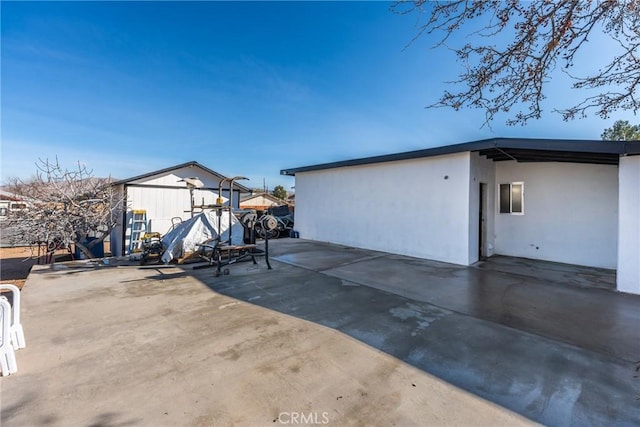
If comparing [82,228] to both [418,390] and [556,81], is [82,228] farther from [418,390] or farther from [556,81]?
[556,81]

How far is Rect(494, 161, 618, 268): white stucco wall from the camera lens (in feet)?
20.6

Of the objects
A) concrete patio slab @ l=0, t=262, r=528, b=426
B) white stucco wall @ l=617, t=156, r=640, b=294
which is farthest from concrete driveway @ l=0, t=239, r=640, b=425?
white stucco wall @ l=617, t=156, r=640, b=294

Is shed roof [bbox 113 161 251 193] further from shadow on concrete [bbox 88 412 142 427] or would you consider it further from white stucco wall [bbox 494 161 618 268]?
white stucco wall [bbox 494 161 618 268]

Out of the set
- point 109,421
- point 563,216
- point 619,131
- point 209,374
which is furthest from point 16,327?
point 619,131

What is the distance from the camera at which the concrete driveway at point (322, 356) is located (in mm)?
1804

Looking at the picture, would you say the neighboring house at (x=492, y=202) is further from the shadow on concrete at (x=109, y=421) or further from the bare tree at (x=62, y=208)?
the bare tree at (x=62, y=208)

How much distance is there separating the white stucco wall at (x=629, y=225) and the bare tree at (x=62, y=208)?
11.8m

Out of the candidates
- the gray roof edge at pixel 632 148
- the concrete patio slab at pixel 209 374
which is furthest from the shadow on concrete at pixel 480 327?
the gray roof edge at pixel 632 148

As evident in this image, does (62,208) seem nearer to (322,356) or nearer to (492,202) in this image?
(322,356)

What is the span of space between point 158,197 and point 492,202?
37.5 ft

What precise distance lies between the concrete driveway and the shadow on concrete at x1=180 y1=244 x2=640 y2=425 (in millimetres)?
19

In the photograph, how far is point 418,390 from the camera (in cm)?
202

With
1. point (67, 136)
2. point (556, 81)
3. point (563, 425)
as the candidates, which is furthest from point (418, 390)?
point (67, 136)

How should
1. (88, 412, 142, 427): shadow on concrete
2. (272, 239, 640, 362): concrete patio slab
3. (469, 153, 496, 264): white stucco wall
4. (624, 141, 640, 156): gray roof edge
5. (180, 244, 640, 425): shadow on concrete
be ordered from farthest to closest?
(469, 153, 496, 264): white stucco wall, (624, 141, 640, 156): gray roof edge, (272, 239, 640, 362): concrete patio slab, (180, 244, 640, 425): shadow on concrete, (88, 412, 142, 427): shadow on concrete
